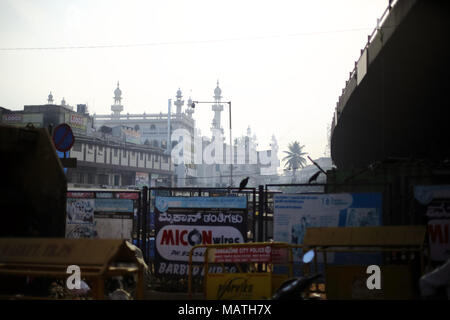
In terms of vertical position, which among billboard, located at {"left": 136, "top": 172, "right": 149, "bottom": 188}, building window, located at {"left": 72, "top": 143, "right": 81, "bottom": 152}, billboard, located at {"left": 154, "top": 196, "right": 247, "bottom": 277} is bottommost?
billboard, located at {"left": 154, "top": 196, "right": 247, "bottom": 277}

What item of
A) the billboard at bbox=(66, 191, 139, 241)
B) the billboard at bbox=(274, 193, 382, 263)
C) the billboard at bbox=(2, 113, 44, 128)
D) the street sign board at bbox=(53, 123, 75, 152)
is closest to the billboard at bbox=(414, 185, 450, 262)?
the billboard at bbox=(274, 193, 382, 263)

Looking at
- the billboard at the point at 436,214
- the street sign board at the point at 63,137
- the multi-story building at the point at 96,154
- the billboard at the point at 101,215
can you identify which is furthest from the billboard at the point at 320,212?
the multi-story building at the point at 96,154

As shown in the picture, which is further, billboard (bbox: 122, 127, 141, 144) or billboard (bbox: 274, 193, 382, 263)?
billboard (bbox: 122, 127, 141, 144)

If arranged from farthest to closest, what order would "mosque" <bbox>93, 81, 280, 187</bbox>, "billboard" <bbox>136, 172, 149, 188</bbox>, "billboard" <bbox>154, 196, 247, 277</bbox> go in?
"mosque" <bbox>93, 81, 280, 187</bbox>
"billboard" <bbox>136, 172, 149, 188</bbox>
"billboard" <bbox>154, 196, 247, 277</bbox>

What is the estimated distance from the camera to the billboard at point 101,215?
1145 cm

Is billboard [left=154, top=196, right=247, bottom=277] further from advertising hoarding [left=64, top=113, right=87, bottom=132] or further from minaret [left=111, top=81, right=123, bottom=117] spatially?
minaret [left=111, top=81, right=123, bottom=117]

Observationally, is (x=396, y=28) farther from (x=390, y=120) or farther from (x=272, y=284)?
(x=390, y=120)

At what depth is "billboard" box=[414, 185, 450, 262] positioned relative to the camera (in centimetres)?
941

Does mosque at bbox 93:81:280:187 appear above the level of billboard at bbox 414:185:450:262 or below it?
above

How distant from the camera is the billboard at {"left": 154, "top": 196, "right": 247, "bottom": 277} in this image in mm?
10594

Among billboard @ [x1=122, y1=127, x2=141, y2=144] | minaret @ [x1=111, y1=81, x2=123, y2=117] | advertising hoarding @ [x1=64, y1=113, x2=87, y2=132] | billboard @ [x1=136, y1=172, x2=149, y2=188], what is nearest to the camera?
advertising hoarding @ [x1=64, y1=113, x2=87, y2=132]

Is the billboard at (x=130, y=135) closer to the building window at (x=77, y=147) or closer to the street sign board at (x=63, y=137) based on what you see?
the building window at (x=77, y=147)

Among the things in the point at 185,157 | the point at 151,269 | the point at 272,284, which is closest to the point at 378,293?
the point at 272,284

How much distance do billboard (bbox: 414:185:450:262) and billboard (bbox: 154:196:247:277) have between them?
150 inches
